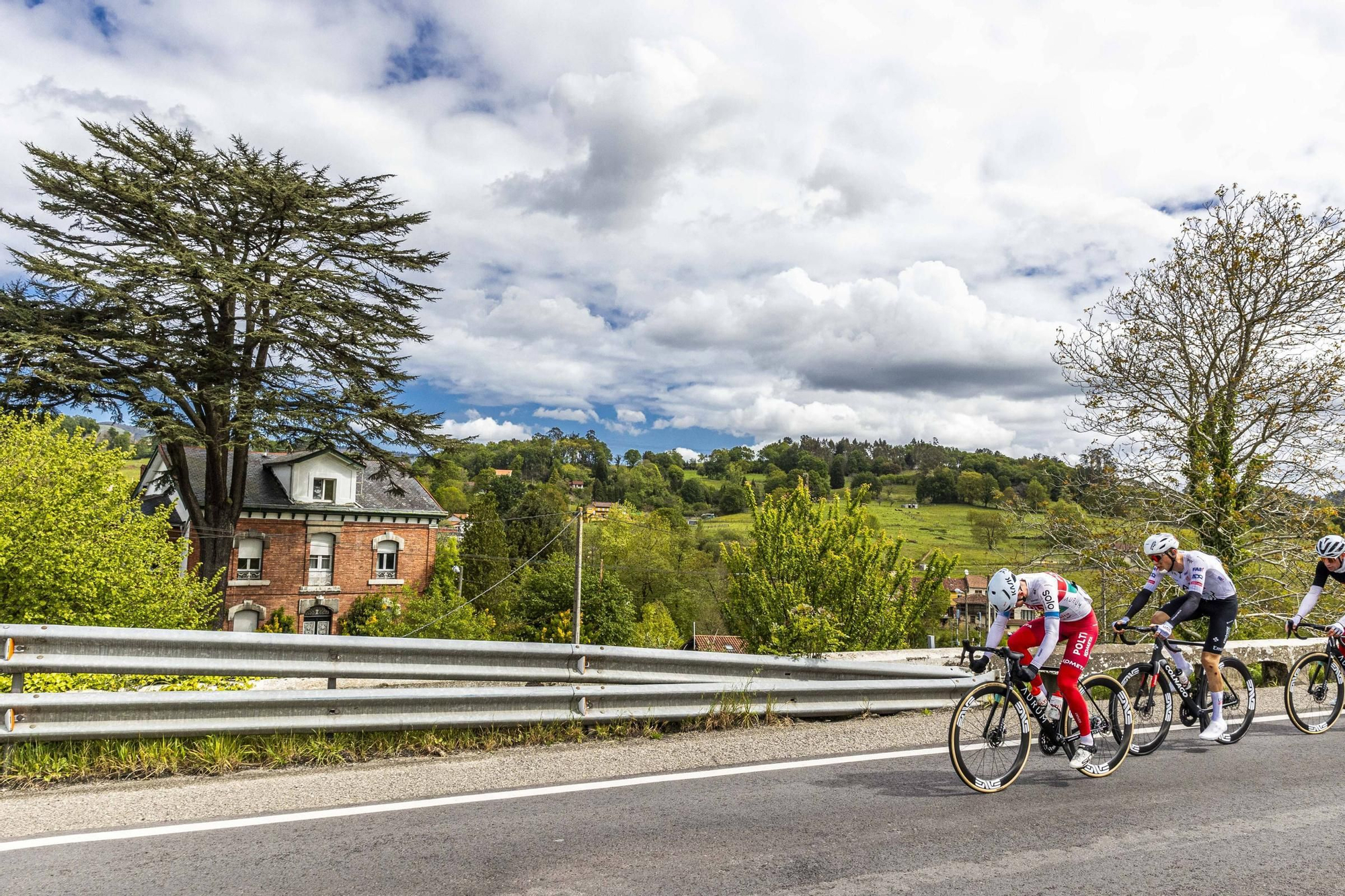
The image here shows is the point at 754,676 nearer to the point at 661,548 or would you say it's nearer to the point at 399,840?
the point at 399,840

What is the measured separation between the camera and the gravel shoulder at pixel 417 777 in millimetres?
4270

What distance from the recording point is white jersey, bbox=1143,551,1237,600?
660 centimetres

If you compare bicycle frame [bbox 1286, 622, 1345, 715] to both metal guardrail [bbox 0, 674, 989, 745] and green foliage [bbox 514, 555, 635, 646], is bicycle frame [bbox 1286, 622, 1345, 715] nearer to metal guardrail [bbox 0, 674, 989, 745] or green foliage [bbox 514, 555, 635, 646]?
metal guardrail [bbox 0, 674, 989, 745]

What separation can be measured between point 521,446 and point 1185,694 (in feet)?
572

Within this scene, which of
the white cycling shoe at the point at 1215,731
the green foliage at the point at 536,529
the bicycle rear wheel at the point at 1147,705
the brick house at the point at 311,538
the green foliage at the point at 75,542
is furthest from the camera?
the green foliage at the point at 536,529

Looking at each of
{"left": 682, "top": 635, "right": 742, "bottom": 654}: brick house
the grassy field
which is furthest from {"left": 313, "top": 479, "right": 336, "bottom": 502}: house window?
the grassy field

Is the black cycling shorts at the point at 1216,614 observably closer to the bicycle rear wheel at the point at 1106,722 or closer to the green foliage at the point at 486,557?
the bicycle rear wheel at the point at 1106,722

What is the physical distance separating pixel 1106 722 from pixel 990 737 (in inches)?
44.7

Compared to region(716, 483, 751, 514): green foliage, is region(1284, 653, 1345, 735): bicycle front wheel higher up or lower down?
lower down

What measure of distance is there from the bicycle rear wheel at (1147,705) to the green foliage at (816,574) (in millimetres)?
24479

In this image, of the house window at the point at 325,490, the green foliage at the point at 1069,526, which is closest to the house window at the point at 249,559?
the house window at the point at 325,490

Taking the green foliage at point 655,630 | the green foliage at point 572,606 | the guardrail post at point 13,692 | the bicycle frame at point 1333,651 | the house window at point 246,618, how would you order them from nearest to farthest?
the guardrail post at point 13,692 → the bicycle frame at point 1333,651 → the house window at point 246,618 → the green foliage at point 572,606 → the green foliage at point 655,630

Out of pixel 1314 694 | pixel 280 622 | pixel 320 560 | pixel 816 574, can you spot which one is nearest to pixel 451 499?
pixel 320 560

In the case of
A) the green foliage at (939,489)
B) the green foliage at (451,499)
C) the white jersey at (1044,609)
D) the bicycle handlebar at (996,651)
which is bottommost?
the bicycle handlebar at (996,651)
